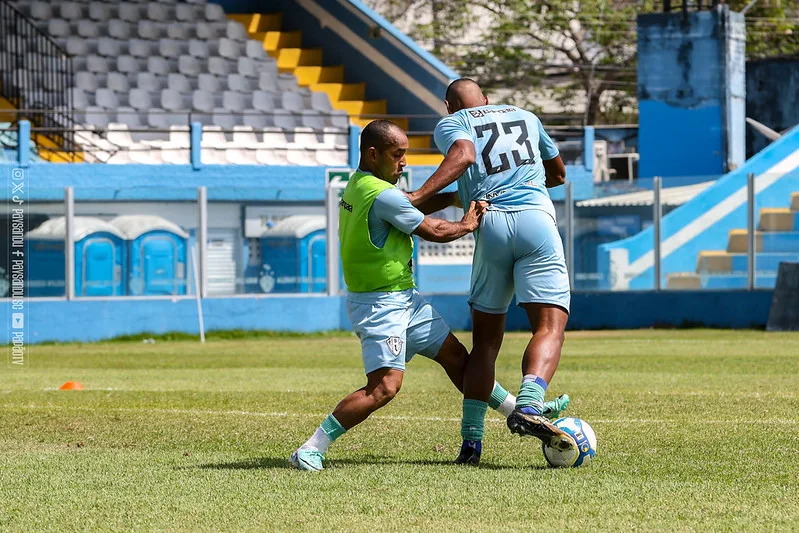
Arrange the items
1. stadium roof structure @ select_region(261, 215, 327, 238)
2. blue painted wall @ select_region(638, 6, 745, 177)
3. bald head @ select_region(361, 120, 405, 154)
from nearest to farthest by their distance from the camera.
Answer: bald head @ select_region(361, 120, 405, 154), stadium roof structure @ select_region(261, 215, 327, 238), blue painted wall @ select_region(638, 6, 745, 177)

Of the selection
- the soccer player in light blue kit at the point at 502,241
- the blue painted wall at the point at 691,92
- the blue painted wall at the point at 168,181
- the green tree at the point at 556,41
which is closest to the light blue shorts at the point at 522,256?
the soccer player in light blue kit at the point at 502,241

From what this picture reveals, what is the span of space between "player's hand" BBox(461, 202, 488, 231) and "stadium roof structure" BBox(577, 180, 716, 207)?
16.3 metres

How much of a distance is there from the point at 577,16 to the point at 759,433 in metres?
36.8

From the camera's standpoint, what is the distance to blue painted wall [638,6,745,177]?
3225cm

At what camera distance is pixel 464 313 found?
23.6 metres

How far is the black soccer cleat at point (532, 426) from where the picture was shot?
661 cm

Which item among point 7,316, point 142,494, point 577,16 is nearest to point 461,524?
point 142,494

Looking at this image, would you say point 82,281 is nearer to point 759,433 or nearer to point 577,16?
point 759,433

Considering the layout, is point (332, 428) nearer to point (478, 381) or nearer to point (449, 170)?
point (478, 381)

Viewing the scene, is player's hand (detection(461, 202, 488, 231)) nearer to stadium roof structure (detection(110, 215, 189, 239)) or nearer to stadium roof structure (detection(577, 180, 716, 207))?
stadium roof structure (detection(110, 215, 189, 239))

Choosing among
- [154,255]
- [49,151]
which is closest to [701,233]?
[154,255]

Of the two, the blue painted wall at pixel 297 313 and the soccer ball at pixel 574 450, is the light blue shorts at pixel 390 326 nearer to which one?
the soccer ball at pixel 574 450

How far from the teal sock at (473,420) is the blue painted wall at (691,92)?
2608cm

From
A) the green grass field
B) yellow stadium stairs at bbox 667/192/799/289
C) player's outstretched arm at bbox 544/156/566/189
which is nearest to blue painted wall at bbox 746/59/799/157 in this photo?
yellow stadium stairs at bbox 667/192/799/289
